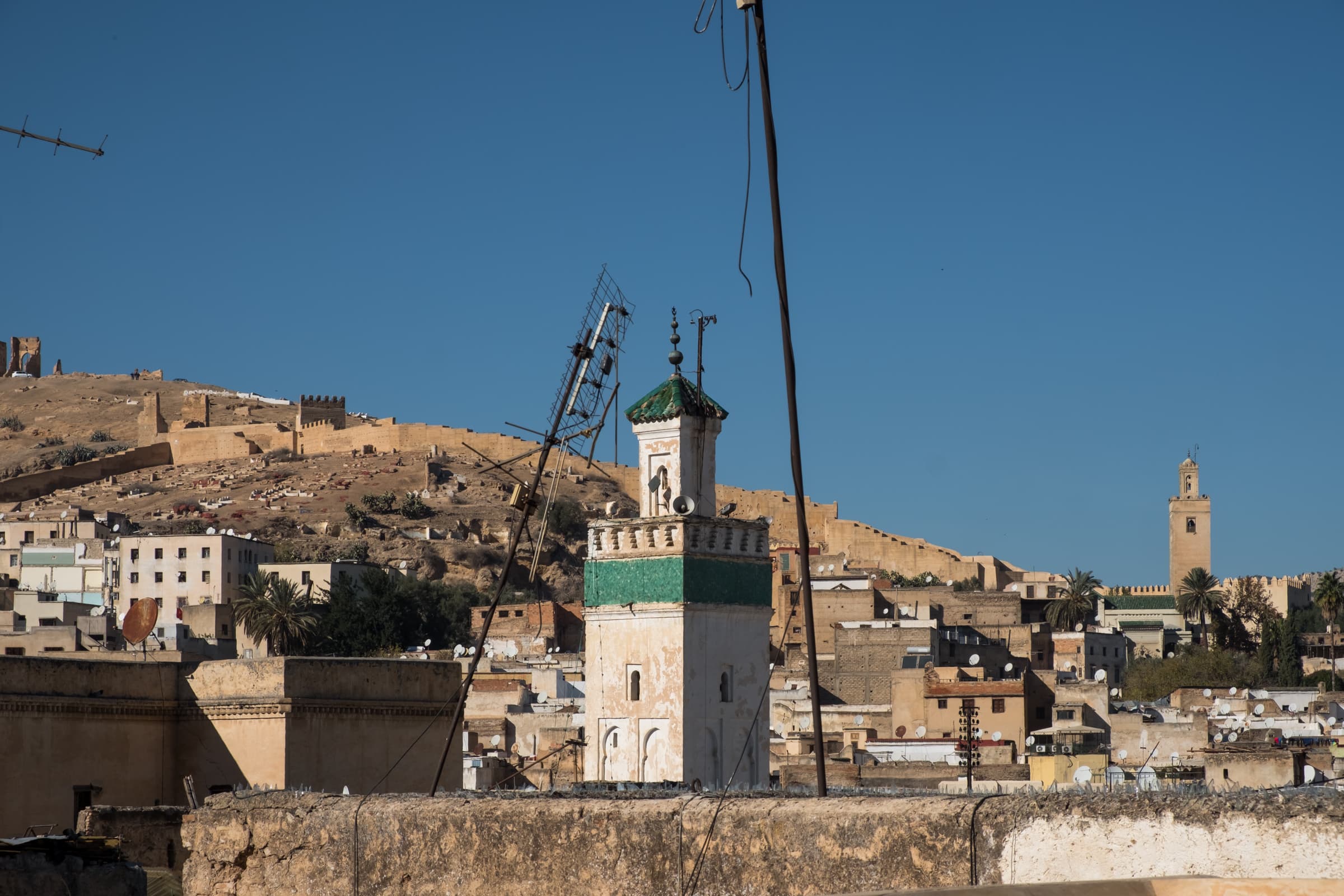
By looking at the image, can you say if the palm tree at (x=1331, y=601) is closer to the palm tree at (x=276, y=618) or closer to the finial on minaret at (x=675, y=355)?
the palm tree at (x=276, y=618)

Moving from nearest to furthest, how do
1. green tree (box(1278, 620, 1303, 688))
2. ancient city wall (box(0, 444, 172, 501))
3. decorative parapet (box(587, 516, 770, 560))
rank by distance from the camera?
decorative parapet (box(587, 516, 770, 560)) < green tree (box(1278, 620, 1303, 688)) < ancient city wall (box(0, 444, 172, 501))

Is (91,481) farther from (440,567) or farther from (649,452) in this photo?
(649,452)

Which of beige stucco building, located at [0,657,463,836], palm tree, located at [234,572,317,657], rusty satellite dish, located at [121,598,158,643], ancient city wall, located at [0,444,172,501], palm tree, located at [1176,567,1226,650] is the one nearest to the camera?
beige stucco building, located at [0,657,463,836]

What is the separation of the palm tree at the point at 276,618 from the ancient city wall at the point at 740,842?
46.0m

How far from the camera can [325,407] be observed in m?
114

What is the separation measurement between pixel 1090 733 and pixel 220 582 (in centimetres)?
3288

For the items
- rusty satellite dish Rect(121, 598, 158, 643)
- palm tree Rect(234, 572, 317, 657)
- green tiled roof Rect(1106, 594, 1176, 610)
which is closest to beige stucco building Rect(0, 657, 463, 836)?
rusty satellite dish Rect(121, 598, 158, 643)

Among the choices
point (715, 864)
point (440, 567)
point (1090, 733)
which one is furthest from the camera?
point (440, 567)

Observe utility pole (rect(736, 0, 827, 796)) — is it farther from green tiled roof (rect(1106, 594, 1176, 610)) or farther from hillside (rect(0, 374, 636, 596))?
green tiled roof (rect(1106, 594, 1176, 610))

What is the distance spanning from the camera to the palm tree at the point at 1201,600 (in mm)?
71188

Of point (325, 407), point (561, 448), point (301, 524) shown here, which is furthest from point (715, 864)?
point (325, 407)

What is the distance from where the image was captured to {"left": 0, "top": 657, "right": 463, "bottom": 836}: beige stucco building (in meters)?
16.0

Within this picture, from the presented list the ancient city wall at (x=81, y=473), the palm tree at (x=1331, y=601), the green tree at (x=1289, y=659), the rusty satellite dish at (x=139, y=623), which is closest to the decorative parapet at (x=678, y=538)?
the rusty satellite dish at (x=139, y=623)

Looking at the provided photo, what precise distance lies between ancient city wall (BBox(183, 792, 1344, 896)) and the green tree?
160 feet
